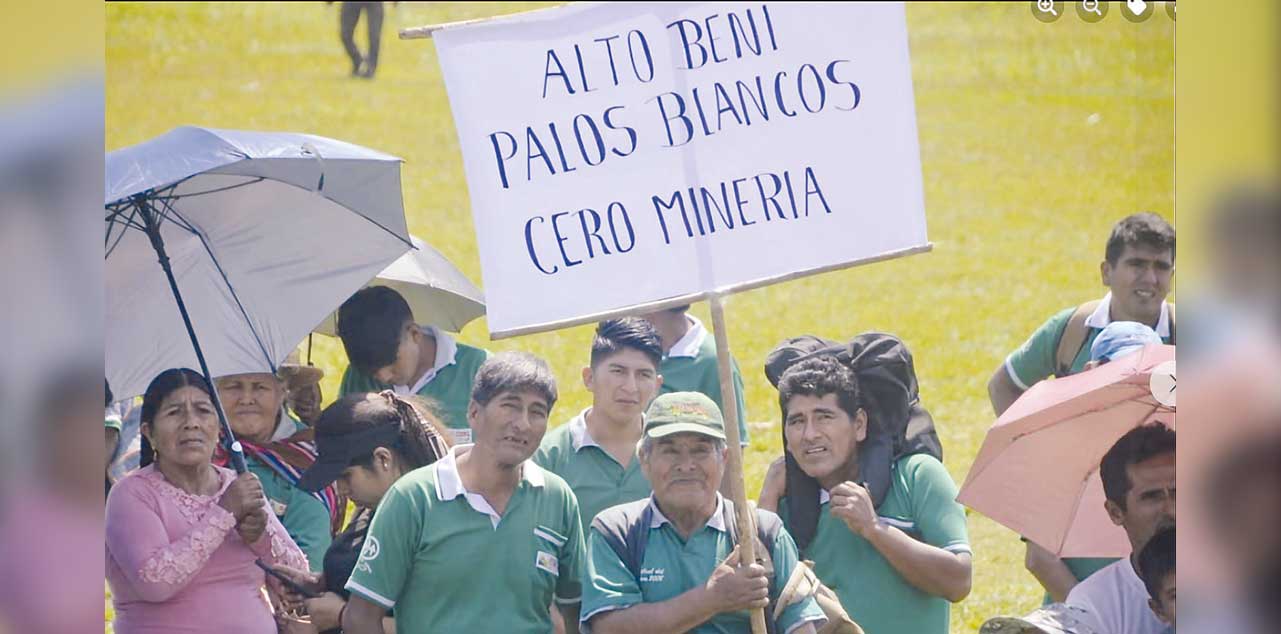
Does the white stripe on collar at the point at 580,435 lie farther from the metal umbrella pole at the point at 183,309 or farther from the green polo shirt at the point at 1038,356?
the green polo shirt at the point at 1038,356

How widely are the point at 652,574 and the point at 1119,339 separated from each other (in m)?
1.70

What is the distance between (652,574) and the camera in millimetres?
4047

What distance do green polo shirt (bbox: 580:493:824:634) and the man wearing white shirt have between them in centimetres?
63

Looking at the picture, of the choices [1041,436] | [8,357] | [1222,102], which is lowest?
[1041,436]

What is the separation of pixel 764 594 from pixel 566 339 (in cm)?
891

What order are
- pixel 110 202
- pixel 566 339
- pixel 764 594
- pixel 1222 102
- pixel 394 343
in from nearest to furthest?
1. pixel 1222 102
2. pixel 764 594
3. pixel 110 202
4. pixel 394 343
5. pixel 566 339

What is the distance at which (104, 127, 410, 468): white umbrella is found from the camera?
195 inches

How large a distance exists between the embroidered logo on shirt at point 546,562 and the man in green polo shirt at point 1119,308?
1777 millimetres

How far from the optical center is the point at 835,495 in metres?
4.44

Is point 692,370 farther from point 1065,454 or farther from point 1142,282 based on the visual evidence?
point 1065,454

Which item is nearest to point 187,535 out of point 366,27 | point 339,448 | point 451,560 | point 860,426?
point 339,448

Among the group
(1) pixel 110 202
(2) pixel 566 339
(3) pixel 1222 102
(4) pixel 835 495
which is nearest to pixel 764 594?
(4) pixel 835 495

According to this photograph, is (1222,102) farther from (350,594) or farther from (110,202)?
(110,202)

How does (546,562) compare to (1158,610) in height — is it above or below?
above
